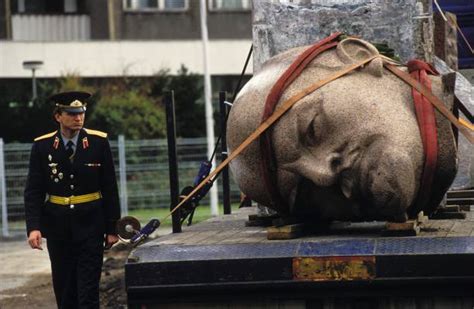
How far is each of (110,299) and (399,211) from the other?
782 cm

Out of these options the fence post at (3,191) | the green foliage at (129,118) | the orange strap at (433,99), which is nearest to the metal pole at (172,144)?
the orange strap at (433,99)

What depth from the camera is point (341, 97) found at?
18.4ft

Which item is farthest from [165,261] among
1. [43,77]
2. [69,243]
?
[43,77]

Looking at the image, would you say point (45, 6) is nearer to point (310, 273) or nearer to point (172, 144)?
point (172, 144)

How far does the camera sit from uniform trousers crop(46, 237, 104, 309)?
7.73 metres

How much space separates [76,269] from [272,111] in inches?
103

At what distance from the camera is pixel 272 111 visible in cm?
568

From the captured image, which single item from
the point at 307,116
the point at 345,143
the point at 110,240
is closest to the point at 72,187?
the point at 110,240

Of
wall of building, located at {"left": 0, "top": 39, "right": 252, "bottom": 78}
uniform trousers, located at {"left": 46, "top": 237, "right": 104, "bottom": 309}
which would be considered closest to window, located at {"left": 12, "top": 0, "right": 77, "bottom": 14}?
wall of building, located at {"left": 0, "top": 39, "right": 252, "bottom": 78}

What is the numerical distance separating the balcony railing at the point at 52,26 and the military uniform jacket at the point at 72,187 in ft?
102

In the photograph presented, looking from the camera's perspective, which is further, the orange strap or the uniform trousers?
the uniform trousers

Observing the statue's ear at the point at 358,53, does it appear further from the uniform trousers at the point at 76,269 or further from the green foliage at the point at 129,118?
the green foliage at the point at 129,118

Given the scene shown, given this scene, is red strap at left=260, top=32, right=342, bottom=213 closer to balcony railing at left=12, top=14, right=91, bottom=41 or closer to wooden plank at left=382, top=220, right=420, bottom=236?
wooden plank at left=382, top=220, right=420, bottom=236

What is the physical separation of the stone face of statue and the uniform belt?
2286 millimetres
